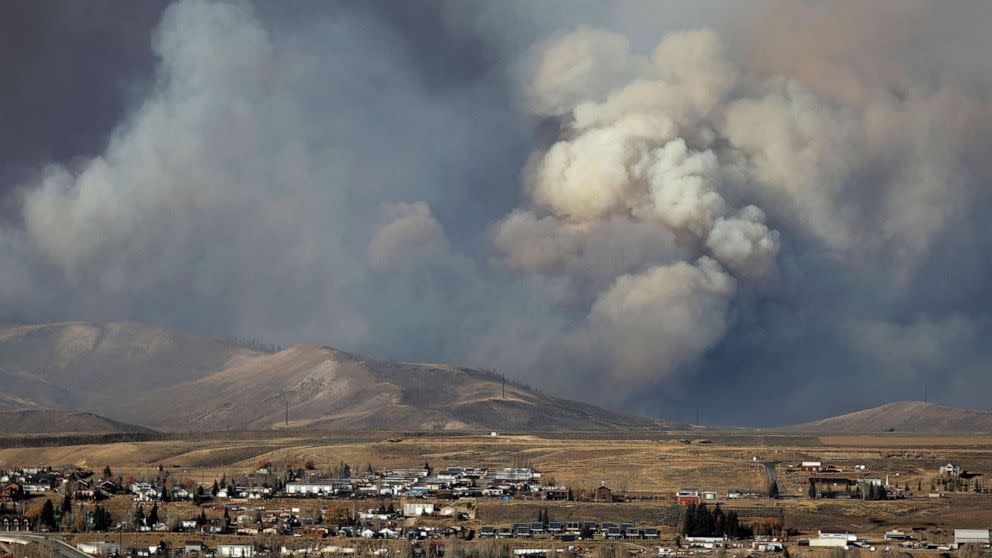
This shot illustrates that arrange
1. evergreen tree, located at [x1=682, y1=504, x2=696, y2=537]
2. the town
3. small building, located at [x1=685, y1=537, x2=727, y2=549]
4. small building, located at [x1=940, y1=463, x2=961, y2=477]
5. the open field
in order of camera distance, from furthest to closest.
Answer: small building, located at [x1=940, y1=463, x2=961, y2=477], the open field, evergreen tree, located at [x1=682, y1=504, x2=696, y2=537], small building, located at [x1=685, y1=537, x2=727, y2=549], the town

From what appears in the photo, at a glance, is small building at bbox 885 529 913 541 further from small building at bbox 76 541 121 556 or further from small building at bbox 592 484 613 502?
small building at bbox 76 541 121 556

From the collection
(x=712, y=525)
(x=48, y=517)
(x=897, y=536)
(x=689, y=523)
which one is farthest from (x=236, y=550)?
(x=897, y=536)

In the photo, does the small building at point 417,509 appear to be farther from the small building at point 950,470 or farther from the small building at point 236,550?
the small building at point 950,470

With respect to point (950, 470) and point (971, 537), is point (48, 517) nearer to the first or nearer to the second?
point (971, 537)

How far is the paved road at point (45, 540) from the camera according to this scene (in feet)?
290

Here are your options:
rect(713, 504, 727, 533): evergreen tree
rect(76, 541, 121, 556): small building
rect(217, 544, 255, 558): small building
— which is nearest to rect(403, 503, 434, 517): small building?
rect(217, 544, 255, 558): small building

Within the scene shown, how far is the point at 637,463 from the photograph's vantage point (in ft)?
484

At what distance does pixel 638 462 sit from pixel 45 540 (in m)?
68.1

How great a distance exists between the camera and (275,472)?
5679 inches

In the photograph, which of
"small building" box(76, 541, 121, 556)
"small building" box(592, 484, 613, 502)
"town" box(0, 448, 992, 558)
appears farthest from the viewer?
"small building" box(592, 484, 613, 502)

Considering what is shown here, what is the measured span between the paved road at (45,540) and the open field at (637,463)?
25.5 metres

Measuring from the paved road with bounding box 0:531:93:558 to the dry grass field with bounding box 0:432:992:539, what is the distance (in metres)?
12.6

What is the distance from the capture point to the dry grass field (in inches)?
4178

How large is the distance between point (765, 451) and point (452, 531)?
77416mm
